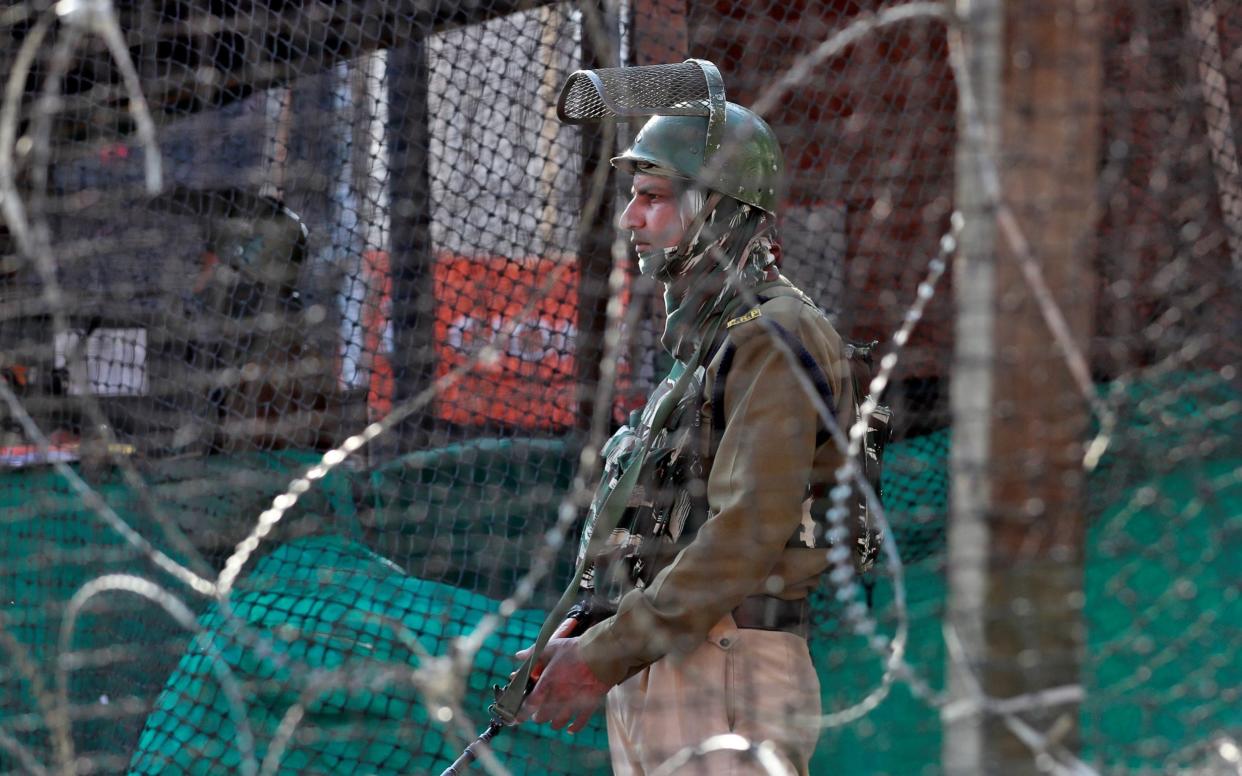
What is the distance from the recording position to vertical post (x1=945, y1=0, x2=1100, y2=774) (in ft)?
4.52

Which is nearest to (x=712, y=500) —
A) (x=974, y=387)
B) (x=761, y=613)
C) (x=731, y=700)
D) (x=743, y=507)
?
(x=743, y=507)

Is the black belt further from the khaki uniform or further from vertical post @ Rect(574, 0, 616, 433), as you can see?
vertical post @ Rect(574, 0, 616, 433)

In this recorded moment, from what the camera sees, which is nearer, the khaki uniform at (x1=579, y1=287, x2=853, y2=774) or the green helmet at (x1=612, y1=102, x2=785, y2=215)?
the khaki uniform at (x1=579, y1=287, x2=853, y2=774)

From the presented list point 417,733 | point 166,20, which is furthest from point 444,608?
point 166,20

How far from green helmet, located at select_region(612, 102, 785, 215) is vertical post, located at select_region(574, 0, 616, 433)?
133 centimetres

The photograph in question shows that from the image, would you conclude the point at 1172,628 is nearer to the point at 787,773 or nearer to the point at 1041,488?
the point at 787,773

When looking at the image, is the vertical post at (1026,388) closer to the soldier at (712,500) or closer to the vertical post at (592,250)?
the soldier at (712,500)

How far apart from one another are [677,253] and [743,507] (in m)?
0.52

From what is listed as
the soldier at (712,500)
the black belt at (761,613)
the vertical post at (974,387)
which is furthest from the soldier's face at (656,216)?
the vertical post at (974,387)

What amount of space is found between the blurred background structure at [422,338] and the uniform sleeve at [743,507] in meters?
0.77

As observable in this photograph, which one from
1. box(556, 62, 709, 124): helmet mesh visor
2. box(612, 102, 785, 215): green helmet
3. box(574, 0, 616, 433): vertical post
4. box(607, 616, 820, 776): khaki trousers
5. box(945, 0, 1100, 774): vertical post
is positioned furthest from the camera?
box(574, 0, 616, 433): vertical post

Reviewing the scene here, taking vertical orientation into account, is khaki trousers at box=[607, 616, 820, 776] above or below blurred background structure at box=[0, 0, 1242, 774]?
below

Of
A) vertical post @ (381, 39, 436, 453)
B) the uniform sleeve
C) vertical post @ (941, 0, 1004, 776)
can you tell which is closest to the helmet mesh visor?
the uniform sleeve

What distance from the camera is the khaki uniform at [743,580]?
206cm
